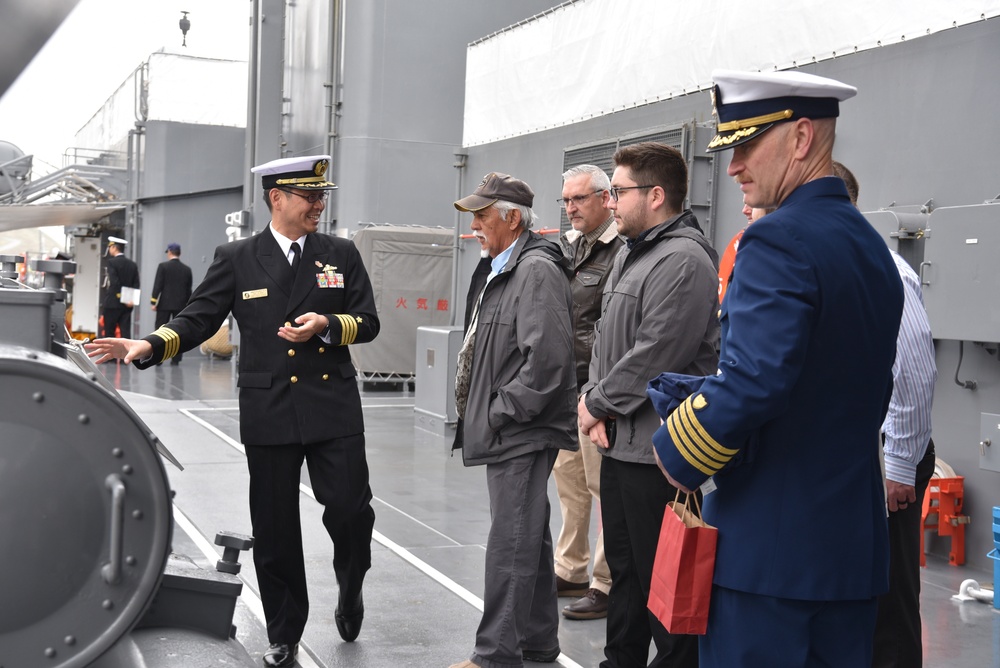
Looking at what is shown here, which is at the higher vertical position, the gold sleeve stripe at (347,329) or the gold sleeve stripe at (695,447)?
the gold sleeve stripe at (347,329)

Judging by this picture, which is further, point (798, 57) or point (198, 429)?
point (198, 429)

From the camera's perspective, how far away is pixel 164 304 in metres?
18.0

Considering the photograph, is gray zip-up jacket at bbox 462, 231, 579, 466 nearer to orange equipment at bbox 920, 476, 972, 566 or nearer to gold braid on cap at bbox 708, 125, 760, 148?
gold braid on cap at bbox 708, 125, 760, 148

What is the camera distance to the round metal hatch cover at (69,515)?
209 centimetres

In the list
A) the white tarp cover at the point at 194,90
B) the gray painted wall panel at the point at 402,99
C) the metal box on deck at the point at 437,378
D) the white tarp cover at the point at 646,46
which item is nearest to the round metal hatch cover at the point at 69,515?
the white tarp cover at the point at 646,46

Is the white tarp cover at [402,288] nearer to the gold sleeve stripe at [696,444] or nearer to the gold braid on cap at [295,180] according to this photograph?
the gold braid on cap at [295,180]

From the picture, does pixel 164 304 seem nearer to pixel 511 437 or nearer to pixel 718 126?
pixel 511 437

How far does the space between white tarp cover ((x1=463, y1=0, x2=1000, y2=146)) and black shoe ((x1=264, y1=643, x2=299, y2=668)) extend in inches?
197

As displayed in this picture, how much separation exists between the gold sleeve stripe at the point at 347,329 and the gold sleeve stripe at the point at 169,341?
2.16 feet

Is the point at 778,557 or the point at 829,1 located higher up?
the point at 829,1

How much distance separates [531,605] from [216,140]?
22.5 m

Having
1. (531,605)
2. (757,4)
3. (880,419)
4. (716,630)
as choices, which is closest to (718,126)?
(880,419)

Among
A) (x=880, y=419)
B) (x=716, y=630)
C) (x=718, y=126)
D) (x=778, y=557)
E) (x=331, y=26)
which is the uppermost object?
(x=331, y=26)

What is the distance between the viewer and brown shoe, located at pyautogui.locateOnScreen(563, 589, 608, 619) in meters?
5.04
